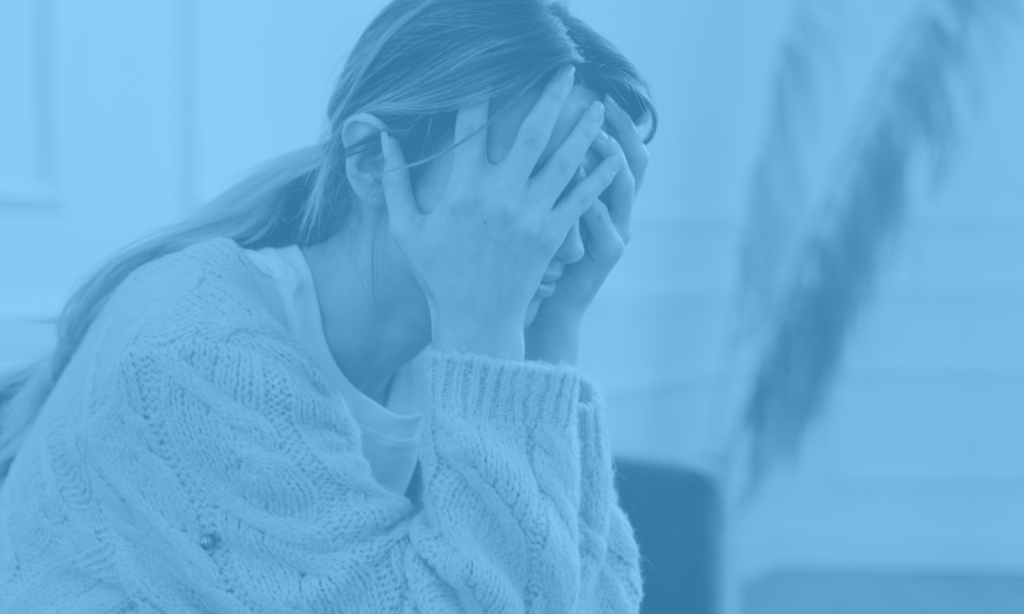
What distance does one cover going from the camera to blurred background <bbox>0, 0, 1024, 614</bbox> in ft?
4.08

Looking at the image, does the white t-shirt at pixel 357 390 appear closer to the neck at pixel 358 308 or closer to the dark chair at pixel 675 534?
the neck at pixel 358 308

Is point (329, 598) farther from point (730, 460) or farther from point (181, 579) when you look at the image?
point (730, 460)

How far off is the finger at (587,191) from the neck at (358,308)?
7.0 inches

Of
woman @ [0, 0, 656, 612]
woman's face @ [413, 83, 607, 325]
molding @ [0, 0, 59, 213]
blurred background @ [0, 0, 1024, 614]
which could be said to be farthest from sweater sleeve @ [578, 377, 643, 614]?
molding @ [0, 0, 59, 213]

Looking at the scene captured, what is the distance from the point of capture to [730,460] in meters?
2.51

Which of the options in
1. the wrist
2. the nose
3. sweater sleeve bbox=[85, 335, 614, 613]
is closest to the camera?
sweater sleeve bbox=[85, 335, 614, 613]

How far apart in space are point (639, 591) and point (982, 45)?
2.46m

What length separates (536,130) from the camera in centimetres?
81

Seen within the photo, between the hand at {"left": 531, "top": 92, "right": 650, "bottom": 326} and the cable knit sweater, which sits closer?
the cable knit sweater

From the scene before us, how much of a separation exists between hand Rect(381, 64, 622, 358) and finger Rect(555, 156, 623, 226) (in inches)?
1.0

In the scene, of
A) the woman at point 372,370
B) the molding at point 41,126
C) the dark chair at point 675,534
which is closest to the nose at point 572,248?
the woman at point 372,370

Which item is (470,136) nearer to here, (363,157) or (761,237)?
(363,157)

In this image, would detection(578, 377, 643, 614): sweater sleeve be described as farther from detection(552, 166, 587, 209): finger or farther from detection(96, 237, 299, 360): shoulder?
detection(96, 237, 299, 360): shoulder

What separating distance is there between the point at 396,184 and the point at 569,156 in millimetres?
158
